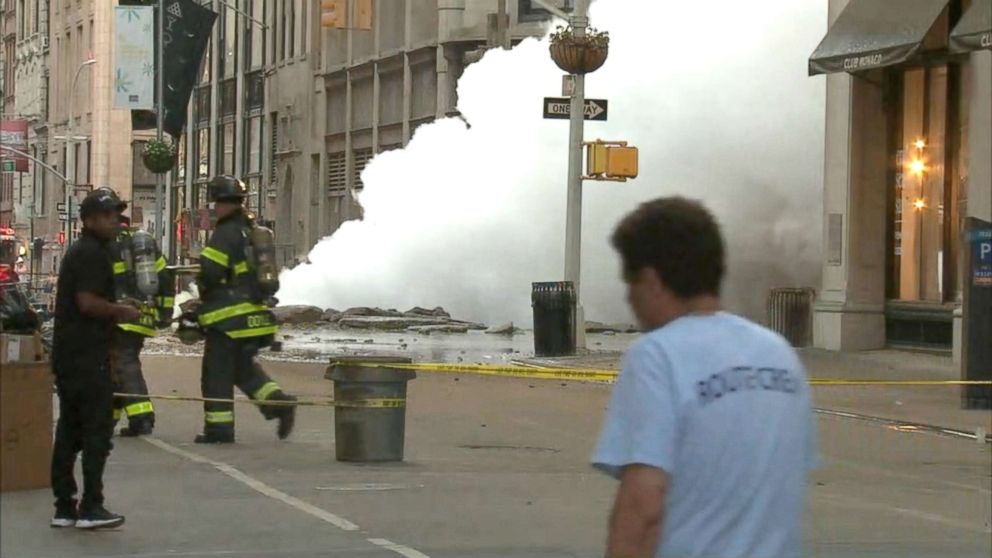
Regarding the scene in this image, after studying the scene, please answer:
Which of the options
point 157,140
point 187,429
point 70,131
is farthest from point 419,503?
point 70,131

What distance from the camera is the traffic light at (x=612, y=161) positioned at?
24.7 m

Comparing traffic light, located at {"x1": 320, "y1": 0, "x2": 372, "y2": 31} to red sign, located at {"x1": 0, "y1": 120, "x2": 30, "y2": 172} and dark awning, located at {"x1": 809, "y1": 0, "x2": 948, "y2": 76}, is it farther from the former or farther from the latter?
red sign, located at {"x1": 0, "y1": 120, "x2": 30, "y2": 172}

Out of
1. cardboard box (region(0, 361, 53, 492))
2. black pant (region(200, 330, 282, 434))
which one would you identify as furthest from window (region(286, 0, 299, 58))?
cardboard box (region(0, 361, 53, 492))

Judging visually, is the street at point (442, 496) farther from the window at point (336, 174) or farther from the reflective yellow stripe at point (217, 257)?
the window at point (336, 174)

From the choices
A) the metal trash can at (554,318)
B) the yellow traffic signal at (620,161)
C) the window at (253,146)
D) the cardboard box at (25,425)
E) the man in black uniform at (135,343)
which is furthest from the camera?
the window at (253,146)

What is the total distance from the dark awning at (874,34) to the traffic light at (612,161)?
8.74 feet

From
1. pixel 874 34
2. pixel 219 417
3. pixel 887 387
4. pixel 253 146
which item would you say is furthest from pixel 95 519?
pixel 253 146

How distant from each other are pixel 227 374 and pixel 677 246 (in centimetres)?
995

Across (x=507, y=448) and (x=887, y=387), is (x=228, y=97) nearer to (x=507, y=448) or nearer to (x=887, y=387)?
(x=887, y=387)

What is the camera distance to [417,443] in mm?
14273

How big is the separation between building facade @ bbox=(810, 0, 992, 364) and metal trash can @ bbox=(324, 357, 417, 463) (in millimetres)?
12261

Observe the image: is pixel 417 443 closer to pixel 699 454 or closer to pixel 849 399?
pixel 849 399

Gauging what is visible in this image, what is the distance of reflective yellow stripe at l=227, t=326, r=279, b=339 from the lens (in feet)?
44.0

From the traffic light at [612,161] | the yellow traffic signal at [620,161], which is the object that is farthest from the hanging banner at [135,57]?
the yellow traffic signal at [620,161]
